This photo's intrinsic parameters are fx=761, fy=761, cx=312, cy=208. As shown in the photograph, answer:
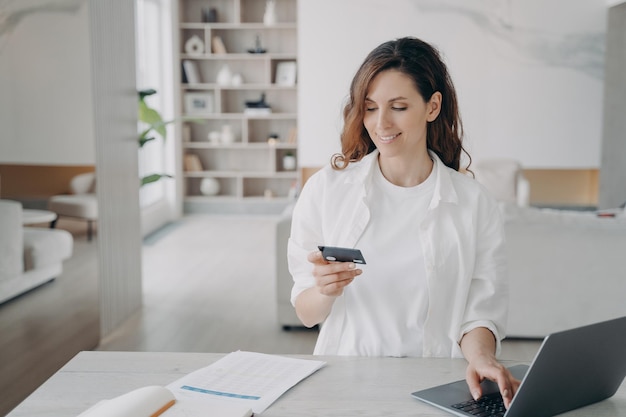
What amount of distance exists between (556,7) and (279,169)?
3493 millimetres

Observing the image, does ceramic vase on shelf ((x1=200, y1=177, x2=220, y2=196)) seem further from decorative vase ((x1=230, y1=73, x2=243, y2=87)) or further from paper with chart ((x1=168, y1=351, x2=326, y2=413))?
paper with chart ((x1=168, y1=351, x2=326, y2=413))

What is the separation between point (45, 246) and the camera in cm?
335

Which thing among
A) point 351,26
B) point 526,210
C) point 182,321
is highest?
point 351,26

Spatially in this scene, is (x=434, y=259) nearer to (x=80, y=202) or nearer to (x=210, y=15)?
(x=80, y=202)

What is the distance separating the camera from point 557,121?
7559 mm

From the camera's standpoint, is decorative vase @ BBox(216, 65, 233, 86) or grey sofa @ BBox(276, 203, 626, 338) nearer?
grey sofa @ BBox(276, 203, 626, 338)

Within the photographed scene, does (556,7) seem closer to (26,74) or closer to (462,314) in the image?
(26,74)

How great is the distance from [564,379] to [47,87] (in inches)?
107

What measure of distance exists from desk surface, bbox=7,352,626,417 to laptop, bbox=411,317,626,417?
33 millimetres

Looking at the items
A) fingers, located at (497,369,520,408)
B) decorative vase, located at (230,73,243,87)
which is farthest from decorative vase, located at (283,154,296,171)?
fingers, located at (497,369,520,408)

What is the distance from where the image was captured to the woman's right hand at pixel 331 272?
1.58 meters

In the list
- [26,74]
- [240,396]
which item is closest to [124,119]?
[26,74]

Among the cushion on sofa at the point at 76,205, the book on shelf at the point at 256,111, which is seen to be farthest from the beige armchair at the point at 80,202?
the book on shelf at the point at 256,111

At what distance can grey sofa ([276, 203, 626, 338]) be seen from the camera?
4.02m
